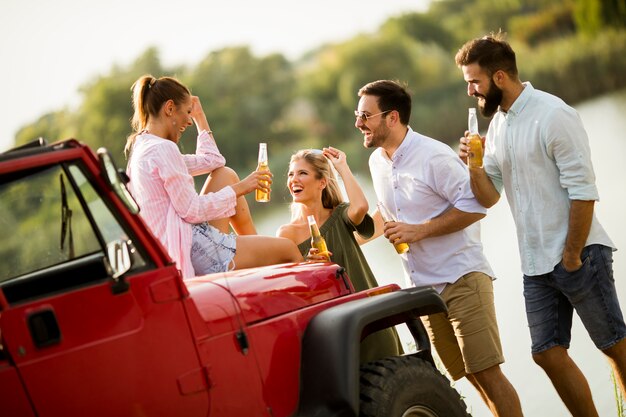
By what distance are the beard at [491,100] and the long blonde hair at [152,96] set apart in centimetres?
150

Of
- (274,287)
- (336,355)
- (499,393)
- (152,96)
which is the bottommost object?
(499,393)

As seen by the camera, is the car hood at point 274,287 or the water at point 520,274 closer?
the car hood at point 274,287

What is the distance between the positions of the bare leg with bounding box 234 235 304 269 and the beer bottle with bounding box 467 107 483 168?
103 centimetres

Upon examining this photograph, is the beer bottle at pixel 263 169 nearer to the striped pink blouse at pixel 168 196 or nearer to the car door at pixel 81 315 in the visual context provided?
the striped pink blouse at pixel 168 196

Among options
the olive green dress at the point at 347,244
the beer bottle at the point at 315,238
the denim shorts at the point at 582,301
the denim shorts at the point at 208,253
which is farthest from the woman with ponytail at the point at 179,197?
the denim shorts at the point at 582,301

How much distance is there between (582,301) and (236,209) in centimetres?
Result: 197

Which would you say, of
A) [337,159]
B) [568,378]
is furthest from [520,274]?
[568,378]

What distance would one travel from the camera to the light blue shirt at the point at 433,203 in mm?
5949

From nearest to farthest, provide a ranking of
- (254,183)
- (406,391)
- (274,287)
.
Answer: (274,287) < (406,391) < (254,183)

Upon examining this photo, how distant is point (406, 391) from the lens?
16.4ft

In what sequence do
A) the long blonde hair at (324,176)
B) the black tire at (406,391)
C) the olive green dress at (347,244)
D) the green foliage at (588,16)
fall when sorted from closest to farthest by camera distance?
the black tire at (406,391) < the olive green dress at (347,244) < the long blonde hair at (324,176) < the green foliage at (588,16)

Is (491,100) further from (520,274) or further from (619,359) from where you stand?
(520,274)

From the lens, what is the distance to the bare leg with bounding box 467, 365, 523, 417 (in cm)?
589

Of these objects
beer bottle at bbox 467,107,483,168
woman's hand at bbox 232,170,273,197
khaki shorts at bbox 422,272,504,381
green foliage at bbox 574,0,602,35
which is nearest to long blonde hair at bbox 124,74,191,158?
woman's hand at bbox 232,170,273,197
